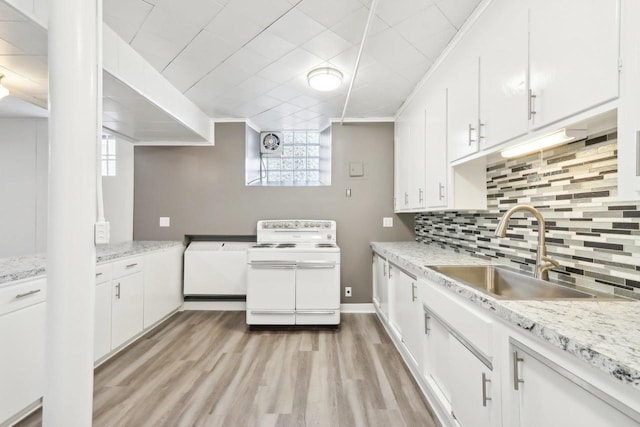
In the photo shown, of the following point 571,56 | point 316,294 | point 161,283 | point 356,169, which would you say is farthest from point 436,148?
point 161,283

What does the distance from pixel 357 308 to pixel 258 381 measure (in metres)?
1.66

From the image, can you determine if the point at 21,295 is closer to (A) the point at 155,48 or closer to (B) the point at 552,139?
(A) the point at 155,48

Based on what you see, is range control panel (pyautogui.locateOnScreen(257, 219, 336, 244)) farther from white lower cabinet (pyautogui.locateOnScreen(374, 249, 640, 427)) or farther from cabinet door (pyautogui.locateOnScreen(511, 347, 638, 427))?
cabinet door (pyautogui.locateOnScreen(511, 347, 638, 427))

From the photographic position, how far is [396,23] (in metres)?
1.72

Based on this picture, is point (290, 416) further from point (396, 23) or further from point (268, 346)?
point (396, 23)

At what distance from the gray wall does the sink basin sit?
1.70 metres

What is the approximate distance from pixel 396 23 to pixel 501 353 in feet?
6.01

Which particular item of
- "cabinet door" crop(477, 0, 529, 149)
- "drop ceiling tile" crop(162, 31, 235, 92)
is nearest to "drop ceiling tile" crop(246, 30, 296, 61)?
"drop ceiling tile" crop(162, 31, 235, 92)

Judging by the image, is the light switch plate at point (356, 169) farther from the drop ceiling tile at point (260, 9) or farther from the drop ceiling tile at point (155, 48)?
the drop ceiling tile at point (155, 48)

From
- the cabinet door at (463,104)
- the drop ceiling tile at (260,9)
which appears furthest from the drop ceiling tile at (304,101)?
the cabinet door at (463,104)

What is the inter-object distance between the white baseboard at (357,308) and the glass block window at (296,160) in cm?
165

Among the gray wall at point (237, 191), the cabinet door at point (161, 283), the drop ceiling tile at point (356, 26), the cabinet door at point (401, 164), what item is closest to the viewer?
the drop ceiling tile at point (356, 26)

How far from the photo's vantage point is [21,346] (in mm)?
1473

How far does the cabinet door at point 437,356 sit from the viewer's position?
1439mm
